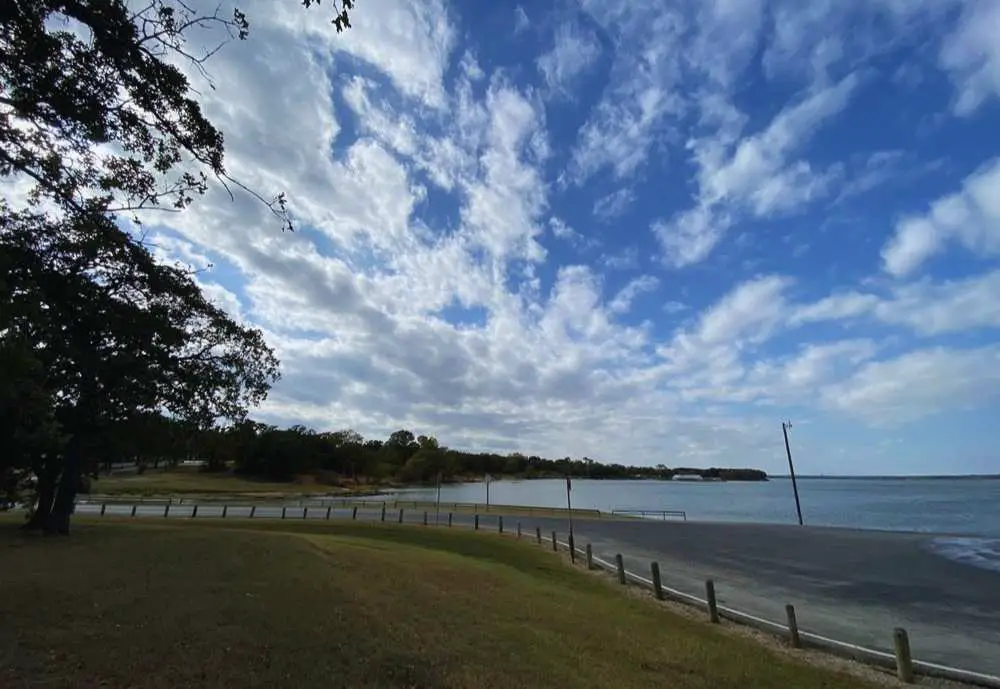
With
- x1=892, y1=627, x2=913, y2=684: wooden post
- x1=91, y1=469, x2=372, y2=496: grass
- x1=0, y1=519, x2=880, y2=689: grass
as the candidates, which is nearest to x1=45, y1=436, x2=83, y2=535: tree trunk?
x1=0, y1=519, x2=880, y2=689: grass

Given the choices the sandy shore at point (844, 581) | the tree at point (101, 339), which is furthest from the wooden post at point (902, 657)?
the tree at point (101, 339)

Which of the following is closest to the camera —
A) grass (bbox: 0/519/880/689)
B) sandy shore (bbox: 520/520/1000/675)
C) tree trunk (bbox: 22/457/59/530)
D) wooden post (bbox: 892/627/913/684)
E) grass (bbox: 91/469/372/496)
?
grass (bbox: 0/519/880/689)

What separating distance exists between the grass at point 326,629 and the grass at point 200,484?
258 ft

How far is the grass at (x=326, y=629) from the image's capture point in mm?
6941

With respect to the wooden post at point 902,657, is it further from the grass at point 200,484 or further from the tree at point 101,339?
the grass at point 200,484

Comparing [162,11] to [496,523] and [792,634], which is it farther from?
[496,523]

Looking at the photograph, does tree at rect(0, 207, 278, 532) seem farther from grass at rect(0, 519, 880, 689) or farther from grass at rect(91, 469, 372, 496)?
grass at rect(91, 469, 372, 496)

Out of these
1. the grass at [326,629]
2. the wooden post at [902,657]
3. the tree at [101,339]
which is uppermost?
the tree at [101,339]

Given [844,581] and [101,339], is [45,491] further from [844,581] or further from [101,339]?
[844,581]

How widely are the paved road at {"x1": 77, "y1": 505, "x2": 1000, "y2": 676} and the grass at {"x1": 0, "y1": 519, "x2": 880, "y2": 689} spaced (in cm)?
468

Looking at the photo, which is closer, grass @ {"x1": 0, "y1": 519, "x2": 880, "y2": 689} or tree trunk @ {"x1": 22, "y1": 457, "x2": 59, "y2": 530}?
grass @ {"x1": 0, "y1": 519, "x2": 880, "y2": 689}

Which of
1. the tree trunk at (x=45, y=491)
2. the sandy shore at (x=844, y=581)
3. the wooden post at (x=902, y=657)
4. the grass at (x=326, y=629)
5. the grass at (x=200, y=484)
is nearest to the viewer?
the grass at (x=326, y=629)

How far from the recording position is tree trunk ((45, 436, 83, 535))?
21.1 meters

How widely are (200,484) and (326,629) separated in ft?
348
